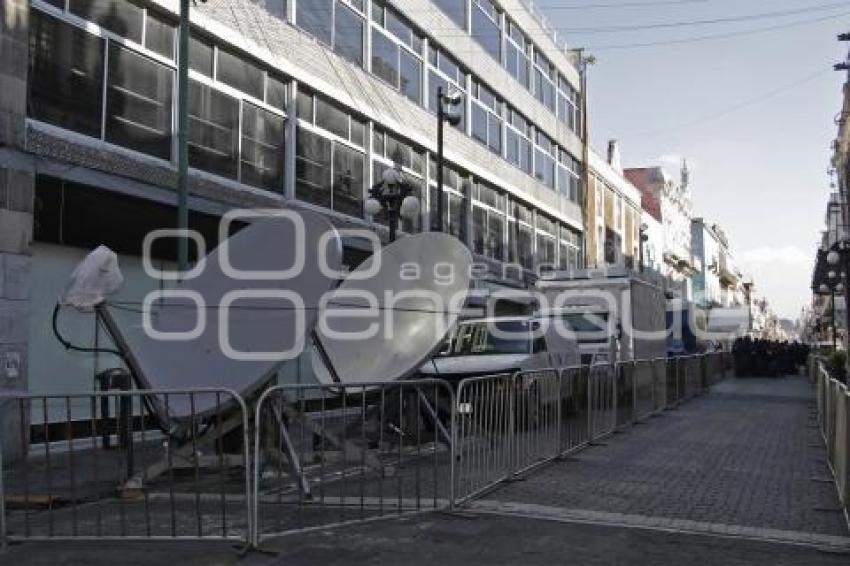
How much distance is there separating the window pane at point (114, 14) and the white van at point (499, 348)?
7.30m

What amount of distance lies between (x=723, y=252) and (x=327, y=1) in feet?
377

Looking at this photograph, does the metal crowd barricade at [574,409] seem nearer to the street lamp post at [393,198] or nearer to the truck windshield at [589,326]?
the street lamp post at [393,198]

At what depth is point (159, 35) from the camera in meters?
15.7

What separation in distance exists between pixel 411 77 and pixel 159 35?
11629 mm

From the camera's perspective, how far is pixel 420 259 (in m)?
11.9

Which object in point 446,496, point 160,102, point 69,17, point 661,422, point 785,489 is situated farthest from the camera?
point 661,422

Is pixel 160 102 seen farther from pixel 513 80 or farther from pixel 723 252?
pixel 723 252

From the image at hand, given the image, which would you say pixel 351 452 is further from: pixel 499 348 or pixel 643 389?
pixel 643 389

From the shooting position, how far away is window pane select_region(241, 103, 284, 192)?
18234 mm

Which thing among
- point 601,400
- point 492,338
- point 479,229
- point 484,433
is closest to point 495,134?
point 479,229

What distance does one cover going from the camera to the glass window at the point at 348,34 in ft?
72.1

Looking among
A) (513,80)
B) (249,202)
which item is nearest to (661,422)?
(249,202)

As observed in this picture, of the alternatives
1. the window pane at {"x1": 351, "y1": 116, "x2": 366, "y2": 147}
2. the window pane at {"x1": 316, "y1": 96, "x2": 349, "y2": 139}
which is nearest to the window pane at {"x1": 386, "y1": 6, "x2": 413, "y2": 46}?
the window pane at {"x1": 351, "y1": 116, "x2": 366, "y2": 147}

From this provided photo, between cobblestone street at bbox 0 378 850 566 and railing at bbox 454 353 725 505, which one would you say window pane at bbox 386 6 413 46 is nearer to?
railing at bbox 454 353 725 505
